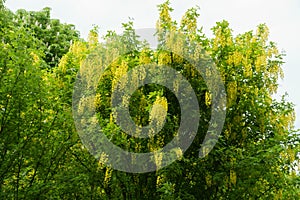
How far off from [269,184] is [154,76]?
2.83m

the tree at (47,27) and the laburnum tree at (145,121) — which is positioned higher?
the tree at (47,27)

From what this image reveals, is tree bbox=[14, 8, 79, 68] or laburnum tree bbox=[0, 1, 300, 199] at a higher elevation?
tree bbox=[14, 8, 79, 68]

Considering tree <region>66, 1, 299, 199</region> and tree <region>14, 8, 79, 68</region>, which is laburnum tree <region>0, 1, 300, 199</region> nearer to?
tree <region>66, 1, 299, 199</region>

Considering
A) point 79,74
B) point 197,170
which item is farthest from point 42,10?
point 197,170

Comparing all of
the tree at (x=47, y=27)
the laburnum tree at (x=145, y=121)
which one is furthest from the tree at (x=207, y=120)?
the tree at (x=47, y=27)

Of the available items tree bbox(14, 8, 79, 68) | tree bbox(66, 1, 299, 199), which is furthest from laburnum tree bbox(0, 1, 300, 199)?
tree bbox(14, 8, 79, 68)

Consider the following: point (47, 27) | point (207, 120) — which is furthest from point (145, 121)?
point (47, 27)

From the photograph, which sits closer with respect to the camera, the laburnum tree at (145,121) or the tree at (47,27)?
the laburnum tree at (145,121)

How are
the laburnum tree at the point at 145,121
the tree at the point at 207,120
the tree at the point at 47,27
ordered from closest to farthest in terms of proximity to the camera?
1. the laburnum tree at the point at 145,121
2. the tree at the point at 207,120
3. the tree at the point at 47,27

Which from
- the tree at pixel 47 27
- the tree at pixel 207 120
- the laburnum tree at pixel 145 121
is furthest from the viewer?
the tree at pixel 47 27

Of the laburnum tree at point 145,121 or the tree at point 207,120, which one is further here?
the tree at point 207,120

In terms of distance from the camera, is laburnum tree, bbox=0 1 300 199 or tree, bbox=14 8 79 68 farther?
tree, bbox=14 8 79 68

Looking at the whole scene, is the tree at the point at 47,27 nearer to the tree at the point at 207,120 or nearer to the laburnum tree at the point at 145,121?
the laburnum tree at the point at 145,121

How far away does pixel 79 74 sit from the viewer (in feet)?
24.3
